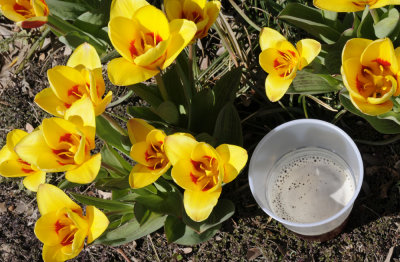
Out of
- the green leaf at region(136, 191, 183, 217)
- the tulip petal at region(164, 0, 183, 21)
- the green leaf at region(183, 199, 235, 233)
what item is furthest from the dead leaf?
the tulip petal at region(164, 0, 183, 21)

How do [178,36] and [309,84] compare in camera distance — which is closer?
[178,36]

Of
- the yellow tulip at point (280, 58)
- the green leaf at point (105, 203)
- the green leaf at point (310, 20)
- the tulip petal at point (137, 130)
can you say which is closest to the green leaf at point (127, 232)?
the green leaf at point (105, 203)

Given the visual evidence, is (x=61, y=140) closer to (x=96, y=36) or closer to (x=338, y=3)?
(x=96, y=36)

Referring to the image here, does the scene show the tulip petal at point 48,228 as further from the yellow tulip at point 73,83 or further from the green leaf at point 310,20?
the green leaf at point 310,20

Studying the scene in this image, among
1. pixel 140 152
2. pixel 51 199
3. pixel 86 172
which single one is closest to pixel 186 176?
pixel 140 152

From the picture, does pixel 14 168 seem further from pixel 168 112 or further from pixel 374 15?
pixel 374 15

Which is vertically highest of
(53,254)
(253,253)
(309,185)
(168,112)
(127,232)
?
(168,112)
